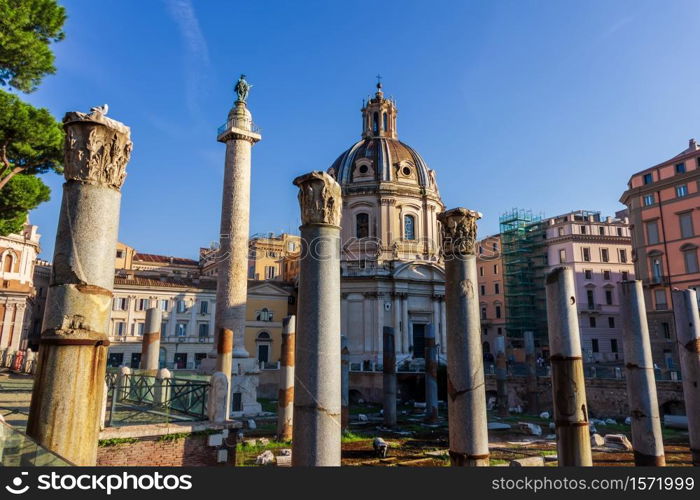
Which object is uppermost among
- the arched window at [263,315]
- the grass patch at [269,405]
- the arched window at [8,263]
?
the arched window at [8,263]

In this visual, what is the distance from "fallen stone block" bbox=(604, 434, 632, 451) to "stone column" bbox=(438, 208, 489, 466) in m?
10.4

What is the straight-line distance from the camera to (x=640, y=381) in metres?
10.5

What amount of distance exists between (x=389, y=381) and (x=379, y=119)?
26.9 m

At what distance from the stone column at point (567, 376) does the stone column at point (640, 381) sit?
3204 mm

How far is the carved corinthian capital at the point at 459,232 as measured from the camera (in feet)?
25.7

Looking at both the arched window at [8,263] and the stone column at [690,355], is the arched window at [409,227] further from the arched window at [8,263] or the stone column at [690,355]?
the arched window at [8,263]

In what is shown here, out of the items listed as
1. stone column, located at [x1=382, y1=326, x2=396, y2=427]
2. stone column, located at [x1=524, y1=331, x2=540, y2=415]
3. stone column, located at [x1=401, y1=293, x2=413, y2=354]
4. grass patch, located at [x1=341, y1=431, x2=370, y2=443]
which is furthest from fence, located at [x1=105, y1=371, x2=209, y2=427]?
stone column, located at [x1=401, y1=293, x2=413, y2=354]

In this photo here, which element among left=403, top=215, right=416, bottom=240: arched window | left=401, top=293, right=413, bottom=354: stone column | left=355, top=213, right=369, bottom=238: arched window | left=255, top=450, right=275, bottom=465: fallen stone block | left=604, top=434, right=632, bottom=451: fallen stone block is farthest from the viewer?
left=403, top=215, right=416, bottom=240: arched window

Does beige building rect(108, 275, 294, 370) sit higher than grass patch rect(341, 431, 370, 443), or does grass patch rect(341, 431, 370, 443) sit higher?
beige building rect(108, 275, 294, 370)

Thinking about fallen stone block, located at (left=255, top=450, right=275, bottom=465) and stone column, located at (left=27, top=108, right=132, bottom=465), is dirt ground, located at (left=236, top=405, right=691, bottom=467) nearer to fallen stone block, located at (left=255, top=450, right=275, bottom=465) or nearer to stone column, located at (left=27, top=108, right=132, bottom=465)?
fallen stone block, located at (left=255, top=450, right=275, bottom=465)

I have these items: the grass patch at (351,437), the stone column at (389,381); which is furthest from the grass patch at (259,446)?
the stone column at (389,381)

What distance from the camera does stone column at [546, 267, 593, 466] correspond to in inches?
305

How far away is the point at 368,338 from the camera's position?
3388 cm

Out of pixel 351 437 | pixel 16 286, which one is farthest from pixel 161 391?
pixel 16 286
